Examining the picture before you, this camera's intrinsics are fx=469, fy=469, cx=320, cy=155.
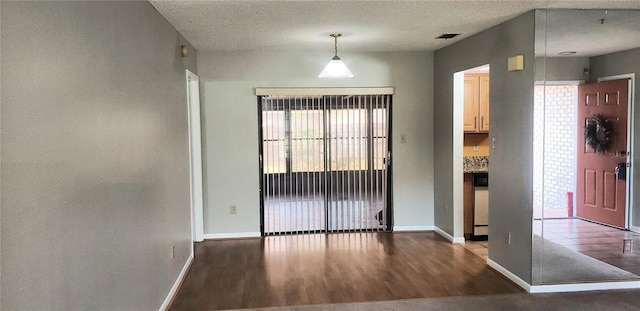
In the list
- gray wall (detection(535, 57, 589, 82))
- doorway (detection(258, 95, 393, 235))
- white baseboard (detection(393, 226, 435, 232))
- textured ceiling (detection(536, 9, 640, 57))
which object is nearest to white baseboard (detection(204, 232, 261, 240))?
doorway (detection(258, 95, 393, 235))

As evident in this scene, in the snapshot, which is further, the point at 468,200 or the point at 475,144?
the point at 475,144

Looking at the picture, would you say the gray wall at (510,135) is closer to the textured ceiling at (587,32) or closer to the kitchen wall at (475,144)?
the textured ceiling at (587,32)

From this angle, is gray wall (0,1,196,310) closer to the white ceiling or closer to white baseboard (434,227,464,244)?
the white ceiling

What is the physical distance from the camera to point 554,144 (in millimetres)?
4000

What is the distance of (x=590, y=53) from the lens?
13.1 feet

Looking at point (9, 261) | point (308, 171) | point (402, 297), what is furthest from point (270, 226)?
point (9, 261)

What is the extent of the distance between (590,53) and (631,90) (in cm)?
51

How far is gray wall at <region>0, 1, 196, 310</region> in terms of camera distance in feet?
5.05

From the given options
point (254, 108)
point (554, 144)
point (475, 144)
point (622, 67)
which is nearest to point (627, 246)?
point (554, 144)

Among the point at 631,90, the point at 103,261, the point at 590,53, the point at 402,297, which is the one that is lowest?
the point at 402,297

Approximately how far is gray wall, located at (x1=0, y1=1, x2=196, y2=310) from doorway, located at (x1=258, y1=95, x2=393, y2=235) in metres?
2.38

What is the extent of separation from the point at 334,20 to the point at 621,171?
288 centimetres

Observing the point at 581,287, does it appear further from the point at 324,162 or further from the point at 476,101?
the point at 324,162

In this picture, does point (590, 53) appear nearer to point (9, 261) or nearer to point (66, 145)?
point (66, 145)
